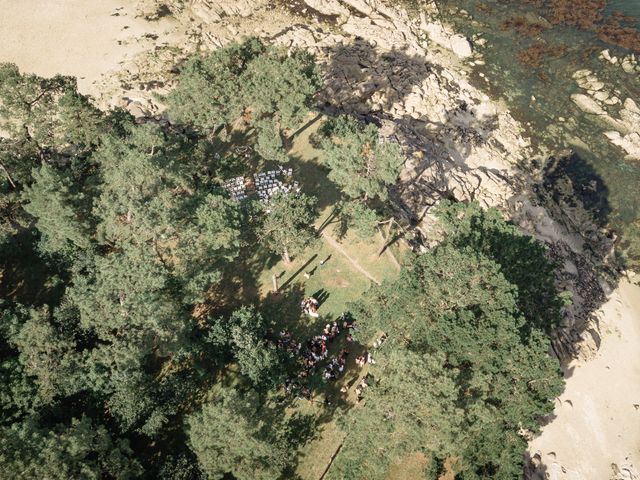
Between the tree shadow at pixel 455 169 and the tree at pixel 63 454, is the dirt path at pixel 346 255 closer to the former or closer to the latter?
the tree shadow at pixel 455 169

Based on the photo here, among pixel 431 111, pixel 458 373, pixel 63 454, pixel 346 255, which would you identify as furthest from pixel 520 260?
pixel 63 454

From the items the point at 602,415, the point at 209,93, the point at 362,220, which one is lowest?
the point at 602,415

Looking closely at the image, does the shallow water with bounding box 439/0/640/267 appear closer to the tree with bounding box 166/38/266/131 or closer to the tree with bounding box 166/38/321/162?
the tree with bounding box 166/38/321/162

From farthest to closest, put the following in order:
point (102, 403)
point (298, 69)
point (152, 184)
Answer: point (298, 69)
point (152, 184)
point (102, 403)

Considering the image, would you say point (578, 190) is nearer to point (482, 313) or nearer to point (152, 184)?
point (482, 313)

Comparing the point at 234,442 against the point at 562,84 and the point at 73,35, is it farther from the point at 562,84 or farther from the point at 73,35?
the point at 562,84

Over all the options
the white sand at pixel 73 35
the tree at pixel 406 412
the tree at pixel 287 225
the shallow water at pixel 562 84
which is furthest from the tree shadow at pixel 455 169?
the white sand at pixel 73 35

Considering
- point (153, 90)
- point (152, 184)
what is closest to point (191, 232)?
point (152, 184)
